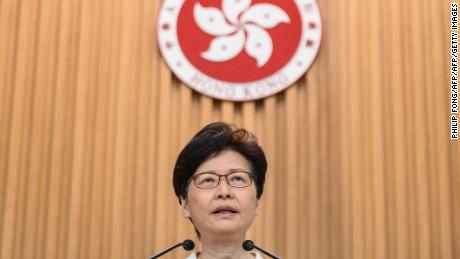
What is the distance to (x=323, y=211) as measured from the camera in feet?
8.68

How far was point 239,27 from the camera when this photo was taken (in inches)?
110

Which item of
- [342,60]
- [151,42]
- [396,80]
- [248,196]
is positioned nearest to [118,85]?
[151,42]

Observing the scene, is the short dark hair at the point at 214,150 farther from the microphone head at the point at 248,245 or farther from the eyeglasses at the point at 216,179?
the microphone head at the point at 248,245

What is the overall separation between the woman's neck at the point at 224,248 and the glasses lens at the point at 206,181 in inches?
4.8

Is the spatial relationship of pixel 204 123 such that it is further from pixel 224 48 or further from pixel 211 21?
pixel 211 21

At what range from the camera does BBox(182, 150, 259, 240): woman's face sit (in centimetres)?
147

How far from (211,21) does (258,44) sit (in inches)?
8.8

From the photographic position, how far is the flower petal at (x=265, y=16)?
279 cm

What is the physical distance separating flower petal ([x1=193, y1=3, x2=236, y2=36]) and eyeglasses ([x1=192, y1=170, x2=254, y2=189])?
1.37 meters

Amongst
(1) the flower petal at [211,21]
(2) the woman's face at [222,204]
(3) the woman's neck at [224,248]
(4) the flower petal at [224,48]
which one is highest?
(1) the flower petal at [211,21]

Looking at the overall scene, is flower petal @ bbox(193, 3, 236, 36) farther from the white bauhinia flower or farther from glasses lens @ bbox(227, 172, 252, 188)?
glasses lens @ bbox(227, 172, 252, 188)

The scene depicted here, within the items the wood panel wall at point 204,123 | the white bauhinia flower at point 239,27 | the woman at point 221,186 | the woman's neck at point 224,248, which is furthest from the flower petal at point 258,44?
the woman's neck at point 224,248

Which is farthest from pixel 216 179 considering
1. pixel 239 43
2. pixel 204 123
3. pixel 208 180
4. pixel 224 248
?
pixel 239 43

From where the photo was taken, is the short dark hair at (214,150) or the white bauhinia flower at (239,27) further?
the white bauhinia flower at (239,27)
